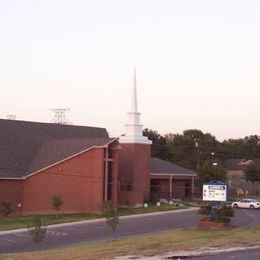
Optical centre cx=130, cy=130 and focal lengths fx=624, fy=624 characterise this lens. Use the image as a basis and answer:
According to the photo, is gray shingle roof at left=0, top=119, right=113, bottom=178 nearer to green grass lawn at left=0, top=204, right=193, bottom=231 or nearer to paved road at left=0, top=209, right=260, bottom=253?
green grass lawn at left=0, top=204, right=193, bottom=231

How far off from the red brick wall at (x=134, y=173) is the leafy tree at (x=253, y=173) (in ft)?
125

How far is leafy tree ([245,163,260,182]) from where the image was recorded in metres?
97.9

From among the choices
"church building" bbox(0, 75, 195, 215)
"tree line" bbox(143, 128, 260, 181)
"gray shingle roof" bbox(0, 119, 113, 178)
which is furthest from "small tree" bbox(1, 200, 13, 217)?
"tree line" bbox(143, 128, 260, 181)

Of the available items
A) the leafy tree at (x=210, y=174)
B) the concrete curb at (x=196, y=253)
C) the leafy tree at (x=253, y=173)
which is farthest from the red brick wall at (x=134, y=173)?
the concrete curb at (x=196, y=253)

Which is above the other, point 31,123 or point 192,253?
point 31,123

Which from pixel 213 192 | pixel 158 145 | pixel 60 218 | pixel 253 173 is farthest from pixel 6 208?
pixel 158 145

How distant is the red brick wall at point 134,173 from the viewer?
204ft

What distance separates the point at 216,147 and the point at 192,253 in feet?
377

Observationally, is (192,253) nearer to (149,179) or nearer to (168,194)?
(149,179)

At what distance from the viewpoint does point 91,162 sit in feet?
184

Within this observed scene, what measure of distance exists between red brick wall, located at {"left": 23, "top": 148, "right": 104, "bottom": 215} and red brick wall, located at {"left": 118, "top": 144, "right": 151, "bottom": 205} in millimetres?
6761

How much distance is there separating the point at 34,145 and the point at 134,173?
406 inches

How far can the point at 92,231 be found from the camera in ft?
133

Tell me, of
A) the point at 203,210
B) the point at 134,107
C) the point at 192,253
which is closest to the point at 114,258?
the point at 192,253
